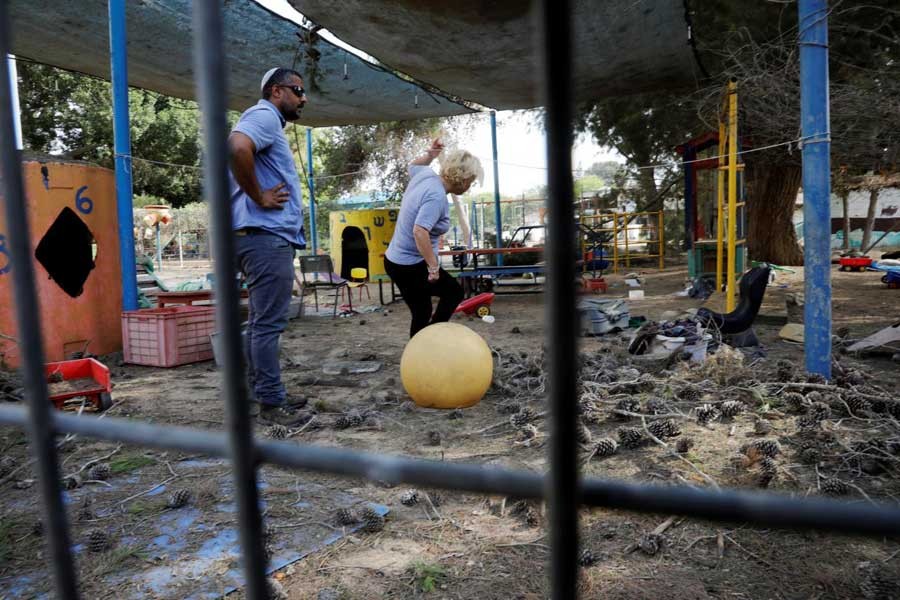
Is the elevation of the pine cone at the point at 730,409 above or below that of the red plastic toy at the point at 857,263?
below

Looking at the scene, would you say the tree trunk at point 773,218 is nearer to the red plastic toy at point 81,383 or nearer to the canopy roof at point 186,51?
the canopy roof at point 186,51

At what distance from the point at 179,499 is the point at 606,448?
5.93 ft

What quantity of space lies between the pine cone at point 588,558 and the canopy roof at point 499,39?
3.26 meters

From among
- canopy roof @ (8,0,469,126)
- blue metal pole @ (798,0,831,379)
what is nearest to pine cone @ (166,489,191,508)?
blue metal pole @ (798,0,831,379)

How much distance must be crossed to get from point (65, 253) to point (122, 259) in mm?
438

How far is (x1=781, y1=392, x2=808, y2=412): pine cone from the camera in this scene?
3342mm

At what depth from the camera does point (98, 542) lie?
6.86ft

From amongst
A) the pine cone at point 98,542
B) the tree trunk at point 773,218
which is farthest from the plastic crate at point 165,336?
the tree trunk at point 773,218

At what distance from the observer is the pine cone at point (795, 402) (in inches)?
132

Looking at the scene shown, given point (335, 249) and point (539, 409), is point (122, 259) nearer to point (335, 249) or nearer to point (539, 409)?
point (539, 409)

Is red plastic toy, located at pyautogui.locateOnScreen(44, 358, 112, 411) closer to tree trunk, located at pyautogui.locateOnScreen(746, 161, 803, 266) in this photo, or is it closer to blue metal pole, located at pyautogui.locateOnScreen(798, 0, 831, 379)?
blue metal pole, located at pyautogui.locateOnScreen(798, 0, 831, 379)

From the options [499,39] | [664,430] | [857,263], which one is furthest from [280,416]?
[857,263]

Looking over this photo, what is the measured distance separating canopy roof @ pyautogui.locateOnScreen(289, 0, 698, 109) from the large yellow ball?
1878 mm

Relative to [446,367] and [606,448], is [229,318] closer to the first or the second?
[606,448]
